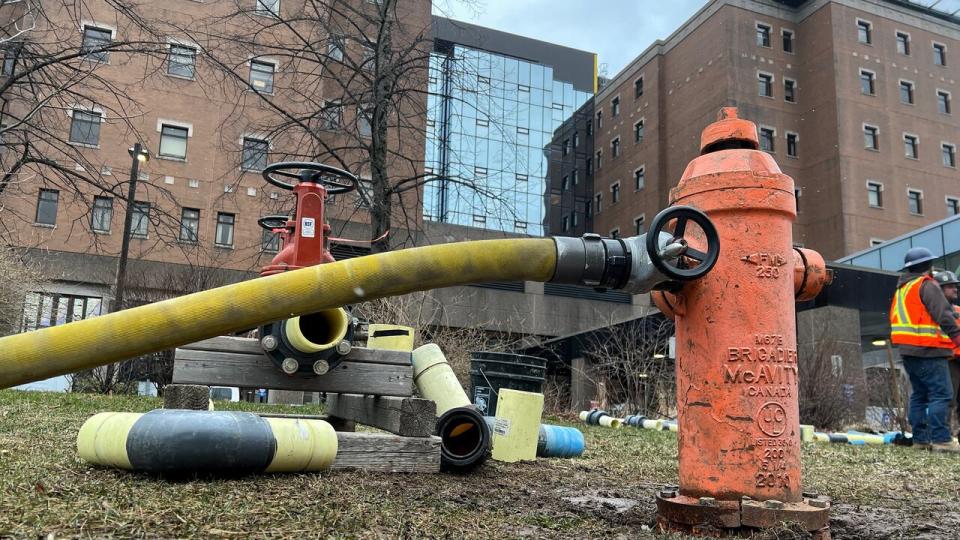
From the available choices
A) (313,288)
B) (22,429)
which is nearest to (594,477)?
(313,288)

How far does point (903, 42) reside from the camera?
4306cm

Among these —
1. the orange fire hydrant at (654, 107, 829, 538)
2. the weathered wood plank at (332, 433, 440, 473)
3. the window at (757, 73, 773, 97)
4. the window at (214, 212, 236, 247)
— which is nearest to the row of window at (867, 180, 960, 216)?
the window at (757, 73, 773, 97)

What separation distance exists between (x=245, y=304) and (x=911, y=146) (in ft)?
157

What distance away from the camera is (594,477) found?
4430 mm

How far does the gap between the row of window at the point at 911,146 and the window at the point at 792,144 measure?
359 centimetres

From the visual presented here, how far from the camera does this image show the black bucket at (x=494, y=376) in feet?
23.3

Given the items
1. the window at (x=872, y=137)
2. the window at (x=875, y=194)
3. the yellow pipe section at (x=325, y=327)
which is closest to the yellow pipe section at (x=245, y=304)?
the yellow pipe section at (x=325, y=327)

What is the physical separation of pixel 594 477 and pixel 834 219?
40.4 meters

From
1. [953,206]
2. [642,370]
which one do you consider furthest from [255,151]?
[953,206]

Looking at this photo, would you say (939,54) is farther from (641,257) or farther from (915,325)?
(641,257)

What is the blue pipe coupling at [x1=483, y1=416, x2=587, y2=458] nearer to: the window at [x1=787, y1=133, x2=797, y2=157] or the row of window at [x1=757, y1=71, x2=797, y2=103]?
the row of window at [x1=757, y1=71, x2=797, y2=103]

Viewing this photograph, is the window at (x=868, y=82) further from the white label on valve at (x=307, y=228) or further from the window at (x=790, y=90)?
the white label on valve at (x=307, y=228)

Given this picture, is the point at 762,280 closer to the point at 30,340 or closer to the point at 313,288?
the point at 313,288

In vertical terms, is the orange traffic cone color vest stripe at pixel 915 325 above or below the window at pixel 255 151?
A: below
